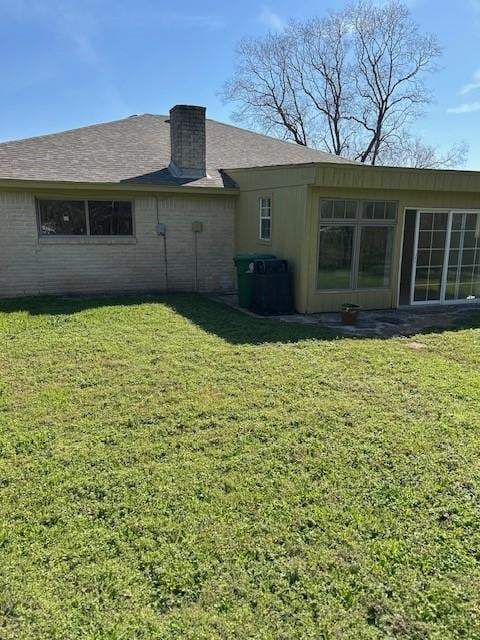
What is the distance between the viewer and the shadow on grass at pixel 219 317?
7438 mm

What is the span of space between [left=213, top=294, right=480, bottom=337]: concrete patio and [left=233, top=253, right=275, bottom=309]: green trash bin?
235 mm

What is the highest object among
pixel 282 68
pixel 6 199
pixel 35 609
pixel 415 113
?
pixel 282 68

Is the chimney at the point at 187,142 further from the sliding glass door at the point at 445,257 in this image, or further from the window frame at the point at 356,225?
the sliding glass door at the point at 445,257

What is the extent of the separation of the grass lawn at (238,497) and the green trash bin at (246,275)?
12.0ft

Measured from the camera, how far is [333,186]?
28.2 feet

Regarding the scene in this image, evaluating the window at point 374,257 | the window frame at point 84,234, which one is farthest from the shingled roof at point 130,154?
the window at point 374,257

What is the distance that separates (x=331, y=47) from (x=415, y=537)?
126 ft

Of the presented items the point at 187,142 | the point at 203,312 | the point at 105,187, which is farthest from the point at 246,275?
the point at 187,142

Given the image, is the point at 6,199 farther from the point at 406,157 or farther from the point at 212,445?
the point at 406,157

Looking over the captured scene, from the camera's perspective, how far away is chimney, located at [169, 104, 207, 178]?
39.2ft

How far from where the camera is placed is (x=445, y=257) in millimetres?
10242

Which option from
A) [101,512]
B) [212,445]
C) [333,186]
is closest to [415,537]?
[212,445]

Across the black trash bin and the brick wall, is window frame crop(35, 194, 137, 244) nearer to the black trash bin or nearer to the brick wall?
the brick wall

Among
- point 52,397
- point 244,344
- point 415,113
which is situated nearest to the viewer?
point 52,397
